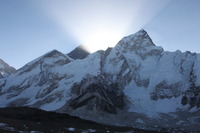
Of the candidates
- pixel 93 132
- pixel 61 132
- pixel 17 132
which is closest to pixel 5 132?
pixel 17 132

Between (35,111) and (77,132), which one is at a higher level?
(35,111)

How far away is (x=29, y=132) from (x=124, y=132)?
35.9 m

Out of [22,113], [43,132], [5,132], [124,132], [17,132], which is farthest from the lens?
[22,113]

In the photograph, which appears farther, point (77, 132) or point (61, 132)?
point (77, 132)

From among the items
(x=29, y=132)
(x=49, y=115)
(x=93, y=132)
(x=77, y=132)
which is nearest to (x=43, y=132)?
(x=29, y=132)

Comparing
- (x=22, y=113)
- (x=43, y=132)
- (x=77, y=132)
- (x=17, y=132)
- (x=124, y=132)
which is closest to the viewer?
(x=17, y=132)

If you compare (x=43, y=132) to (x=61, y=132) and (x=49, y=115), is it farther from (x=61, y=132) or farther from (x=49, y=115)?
(x=49, y=115)

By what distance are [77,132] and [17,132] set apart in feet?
57.0

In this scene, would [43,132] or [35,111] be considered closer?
[43,132]

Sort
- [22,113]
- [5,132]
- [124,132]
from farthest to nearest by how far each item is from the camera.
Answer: [22,113] < [124,132] < [5,132]

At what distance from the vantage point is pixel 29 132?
62.0 metres

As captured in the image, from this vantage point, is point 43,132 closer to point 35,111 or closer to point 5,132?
point 5,132

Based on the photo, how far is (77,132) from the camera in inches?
2862

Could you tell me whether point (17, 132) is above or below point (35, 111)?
below
